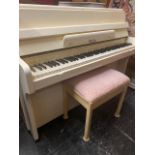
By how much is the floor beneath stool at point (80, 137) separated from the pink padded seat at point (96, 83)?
49 centimetres

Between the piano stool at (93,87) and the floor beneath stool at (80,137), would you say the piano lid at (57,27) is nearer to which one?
the piano stool at (93,87)

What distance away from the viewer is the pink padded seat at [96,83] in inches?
40.4

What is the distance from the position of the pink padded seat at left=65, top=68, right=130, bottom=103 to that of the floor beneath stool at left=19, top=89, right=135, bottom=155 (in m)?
0.49

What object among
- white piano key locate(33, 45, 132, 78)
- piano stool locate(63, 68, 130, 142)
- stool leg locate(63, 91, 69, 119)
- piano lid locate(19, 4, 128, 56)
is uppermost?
piano lid locate(19, 4, 128, 56)

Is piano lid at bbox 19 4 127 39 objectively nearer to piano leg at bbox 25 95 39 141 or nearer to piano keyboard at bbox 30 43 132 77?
piano keyboard at bbox 30 43 132 77

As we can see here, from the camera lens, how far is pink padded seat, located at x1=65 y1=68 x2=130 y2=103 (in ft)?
3.36

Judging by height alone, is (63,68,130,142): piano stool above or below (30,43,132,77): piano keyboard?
below

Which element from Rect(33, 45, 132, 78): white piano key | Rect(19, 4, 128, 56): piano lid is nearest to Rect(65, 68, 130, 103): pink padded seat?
Rect(33, 45, 132, 78): white piano key

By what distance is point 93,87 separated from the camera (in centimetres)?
106

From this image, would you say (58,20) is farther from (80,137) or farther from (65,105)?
(80,137)

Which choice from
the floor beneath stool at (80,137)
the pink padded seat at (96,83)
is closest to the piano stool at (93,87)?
the pink padded seat at (96,83)

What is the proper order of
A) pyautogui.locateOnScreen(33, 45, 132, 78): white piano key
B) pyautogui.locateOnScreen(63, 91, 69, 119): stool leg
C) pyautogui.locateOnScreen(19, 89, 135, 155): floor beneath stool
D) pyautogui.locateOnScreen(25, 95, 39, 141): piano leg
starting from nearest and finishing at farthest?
pyautogui.locateOnScreen(33, 45, 132, 78): white piano key, pyautogui.locateOnScreen(25, 95, 39, 141): piano leg, pyautogui.locateOnScreen(19, 89, 135, 155): floor beneath stool, pyautogui.locateOnScreen(63, 91, 69, 119): stool leg
